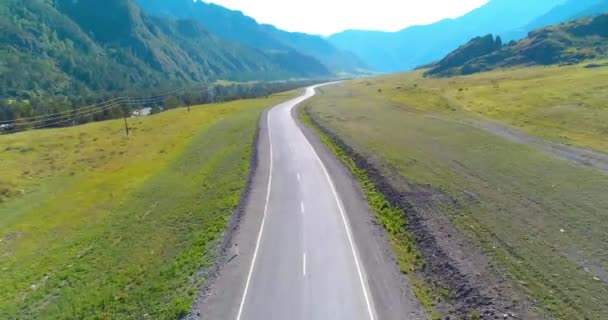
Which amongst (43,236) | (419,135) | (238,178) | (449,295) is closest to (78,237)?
(43,236)

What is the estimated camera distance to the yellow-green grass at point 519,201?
807 inches

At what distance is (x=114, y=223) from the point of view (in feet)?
114

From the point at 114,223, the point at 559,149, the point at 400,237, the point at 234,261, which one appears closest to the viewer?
the point at 234,261

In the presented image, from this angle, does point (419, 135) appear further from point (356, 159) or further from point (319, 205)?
point (319, 205)

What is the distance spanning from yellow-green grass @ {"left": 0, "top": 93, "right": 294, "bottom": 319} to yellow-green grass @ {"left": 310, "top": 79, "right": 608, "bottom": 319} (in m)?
18.9

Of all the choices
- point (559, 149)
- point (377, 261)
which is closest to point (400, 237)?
point (377, 261)

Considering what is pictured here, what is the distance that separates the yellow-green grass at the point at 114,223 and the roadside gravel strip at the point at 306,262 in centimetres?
222

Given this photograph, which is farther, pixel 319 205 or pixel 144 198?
pixel 144 198

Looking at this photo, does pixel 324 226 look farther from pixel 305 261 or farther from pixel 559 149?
pixel 559 149

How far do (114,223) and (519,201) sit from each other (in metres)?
36.7

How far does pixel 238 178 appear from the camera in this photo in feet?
138

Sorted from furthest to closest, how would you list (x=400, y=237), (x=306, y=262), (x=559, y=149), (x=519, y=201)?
(x=559, y=149)
(x=519, y=201)
(x=400, y=237)
(x=306, y=262)

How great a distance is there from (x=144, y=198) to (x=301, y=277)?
995 inches

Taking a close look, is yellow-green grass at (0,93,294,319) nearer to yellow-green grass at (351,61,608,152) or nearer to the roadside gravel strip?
the roadside gravel strip
